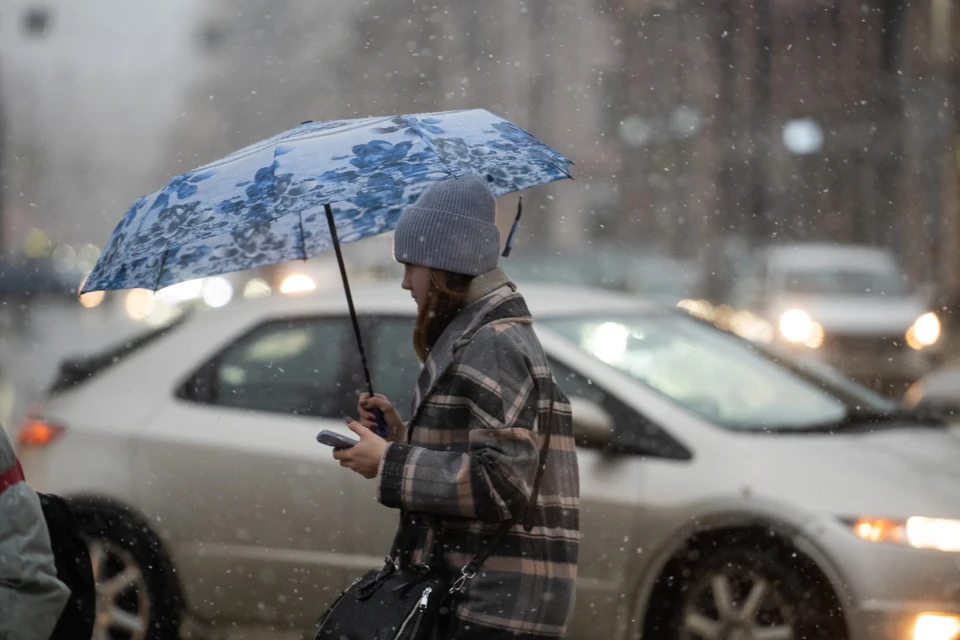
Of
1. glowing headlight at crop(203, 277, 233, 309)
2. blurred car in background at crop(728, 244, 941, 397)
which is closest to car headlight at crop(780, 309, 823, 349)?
blurred car in background at crop(728, 244, 941, 397)

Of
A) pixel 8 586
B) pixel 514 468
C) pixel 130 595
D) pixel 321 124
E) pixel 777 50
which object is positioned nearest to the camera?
pixel 514 468

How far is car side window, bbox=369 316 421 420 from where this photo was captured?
4793 millimetres

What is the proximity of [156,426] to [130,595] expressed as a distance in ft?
2.07

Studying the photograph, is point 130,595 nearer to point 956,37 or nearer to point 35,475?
point 35,475

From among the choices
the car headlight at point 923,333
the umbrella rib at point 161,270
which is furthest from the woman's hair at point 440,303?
the car headlight at point 923,333

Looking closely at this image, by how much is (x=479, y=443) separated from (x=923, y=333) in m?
14.4

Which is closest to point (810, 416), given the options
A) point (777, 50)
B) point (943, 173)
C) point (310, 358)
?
point (310, 358)

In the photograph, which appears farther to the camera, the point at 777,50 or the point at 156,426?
the point at 777,50

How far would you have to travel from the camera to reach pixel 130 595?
15.5 feet

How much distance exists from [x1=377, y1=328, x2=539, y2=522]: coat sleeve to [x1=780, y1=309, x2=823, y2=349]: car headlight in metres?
13.9

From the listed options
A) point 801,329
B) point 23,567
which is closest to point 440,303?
point 23,567

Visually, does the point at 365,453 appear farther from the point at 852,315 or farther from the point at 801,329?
the point at 852,315

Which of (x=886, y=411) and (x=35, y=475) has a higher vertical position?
(x=886, y=411)

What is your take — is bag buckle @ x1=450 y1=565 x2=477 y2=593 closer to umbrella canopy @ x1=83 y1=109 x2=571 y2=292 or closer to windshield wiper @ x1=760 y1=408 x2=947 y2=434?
umbrella canopy @ x1=83 y1=109 x2=571 y2=292
